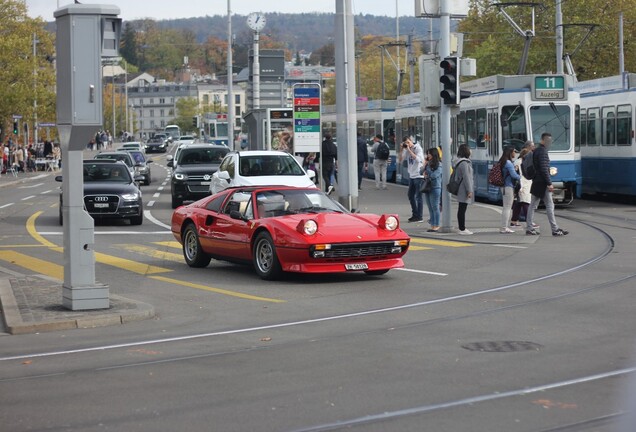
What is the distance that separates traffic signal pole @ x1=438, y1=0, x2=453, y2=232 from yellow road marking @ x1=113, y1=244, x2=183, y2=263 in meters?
5.79

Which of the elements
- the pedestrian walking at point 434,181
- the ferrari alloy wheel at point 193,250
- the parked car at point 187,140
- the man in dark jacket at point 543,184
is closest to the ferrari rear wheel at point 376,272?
the ferrari alloy wheel at point 193,250

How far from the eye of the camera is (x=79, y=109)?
12789 mm

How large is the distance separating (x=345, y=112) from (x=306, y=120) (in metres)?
3.88

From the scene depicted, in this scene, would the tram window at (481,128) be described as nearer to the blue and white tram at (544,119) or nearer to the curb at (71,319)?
the blue and white tram at (544,119)

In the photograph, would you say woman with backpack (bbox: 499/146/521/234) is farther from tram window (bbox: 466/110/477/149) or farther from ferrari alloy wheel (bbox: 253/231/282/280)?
tram window (bbox: 466/110/477/149)

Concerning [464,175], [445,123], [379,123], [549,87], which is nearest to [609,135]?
[549,87]

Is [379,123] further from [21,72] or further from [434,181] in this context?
[21,72]

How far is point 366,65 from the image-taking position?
417 feet

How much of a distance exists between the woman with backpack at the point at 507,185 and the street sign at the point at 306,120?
8.87 m

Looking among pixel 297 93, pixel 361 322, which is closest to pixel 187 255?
pixel 361 322

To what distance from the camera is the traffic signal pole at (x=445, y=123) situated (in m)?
22.8

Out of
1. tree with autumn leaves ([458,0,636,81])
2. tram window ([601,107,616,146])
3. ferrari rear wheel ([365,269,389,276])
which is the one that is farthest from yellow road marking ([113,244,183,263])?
tree with autumn leaves ([458,0,636,81])

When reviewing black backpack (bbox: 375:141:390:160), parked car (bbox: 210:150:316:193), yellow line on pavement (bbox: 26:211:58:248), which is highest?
black backpack (bbox: 375:141:390:160)

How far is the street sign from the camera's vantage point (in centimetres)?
3153
